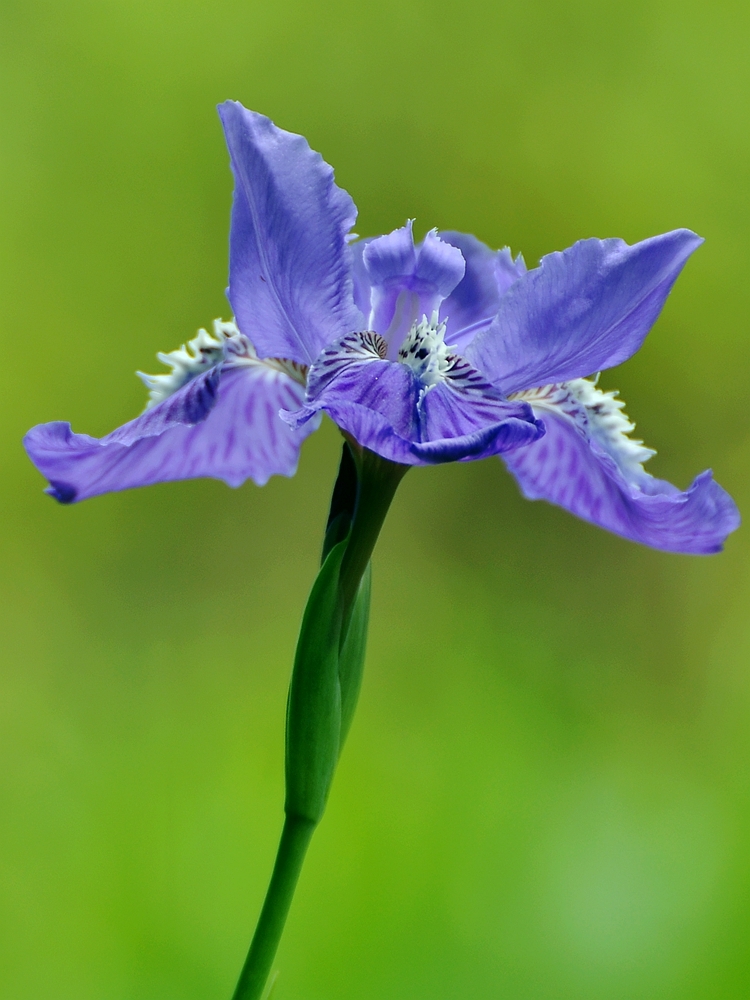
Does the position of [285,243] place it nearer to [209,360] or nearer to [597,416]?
[209,360]

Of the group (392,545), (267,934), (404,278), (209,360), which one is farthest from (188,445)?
(392,545)

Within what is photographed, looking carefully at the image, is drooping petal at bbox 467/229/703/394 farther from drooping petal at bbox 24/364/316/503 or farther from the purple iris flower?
drooping petal at bbox 24/364/316/503

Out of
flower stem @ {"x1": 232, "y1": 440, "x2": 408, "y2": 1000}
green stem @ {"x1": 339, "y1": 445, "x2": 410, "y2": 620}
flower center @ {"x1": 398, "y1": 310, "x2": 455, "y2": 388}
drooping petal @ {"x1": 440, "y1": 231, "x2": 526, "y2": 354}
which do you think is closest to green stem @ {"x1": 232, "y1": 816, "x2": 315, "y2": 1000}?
flower stem @ {"x1": 232, "y1": 440, "x2": 408, "y2": 1000}

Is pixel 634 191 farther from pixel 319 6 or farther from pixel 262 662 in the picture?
pixel 262 662

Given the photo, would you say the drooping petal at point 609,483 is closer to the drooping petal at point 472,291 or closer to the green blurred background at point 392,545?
the drooping petal at point 472,291

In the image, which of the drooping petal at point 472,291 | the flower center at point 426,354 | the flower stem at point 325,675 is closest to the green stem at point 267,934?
the flower stem at point 325,675

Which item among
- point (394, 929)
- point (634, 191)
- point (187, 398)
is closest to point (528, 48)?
point (634, 191)
